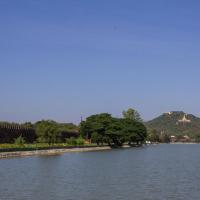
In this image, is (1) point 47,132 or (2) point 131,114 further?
(2) point 131,114

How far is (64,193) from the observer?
27.9m

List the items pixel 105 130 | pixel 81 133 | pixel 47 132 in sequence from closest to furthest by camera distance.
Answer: pixel 47 132
pixel 105 130
pixel 81 133

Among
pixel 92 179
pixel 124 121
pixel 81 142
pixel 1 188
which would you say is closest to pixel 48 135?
pixel 81 142

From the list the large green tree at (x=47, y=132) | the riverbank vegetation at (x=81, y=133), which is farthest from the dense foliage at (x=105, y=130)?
the large green tree at (x=47, y=132)

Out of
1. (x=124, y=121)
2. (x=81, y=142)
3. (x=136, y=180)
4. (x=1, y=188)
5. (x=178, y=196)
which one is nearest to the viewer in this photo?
(x=178, y=196)

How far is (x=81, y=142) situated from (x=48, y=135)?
18.2 metres

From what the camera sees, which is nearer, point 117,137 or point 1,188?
point 1,188

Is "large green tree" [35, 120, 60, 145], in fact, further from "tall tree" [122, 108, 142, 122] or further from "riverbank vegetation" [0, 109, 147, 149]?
"tall tree" [122, 108, 142, 122]

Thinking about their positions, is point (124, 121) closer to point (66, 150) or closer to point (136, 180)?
point (66, 150)

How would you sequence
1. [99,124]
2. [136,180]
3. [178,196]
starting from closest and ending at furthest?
[178,196] < [136,180] < [99,124]

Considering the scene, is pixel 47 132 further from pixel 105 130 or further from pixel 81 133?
pixel 81 133

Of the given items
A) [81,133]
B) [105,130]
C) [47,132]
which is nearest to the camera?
[47,132]

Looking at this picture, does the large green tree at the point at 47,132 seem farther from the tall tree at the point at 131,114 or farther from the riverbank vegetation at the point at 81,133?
the tall tree at the point at 131,114

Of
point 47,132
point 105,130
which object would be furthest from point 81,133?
point 47,132
